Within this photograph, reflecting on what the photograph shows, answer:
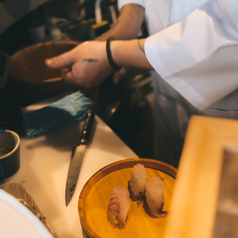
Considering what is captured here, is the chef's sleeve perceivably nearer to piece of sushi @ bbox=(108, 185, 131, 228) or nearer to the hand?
the hand

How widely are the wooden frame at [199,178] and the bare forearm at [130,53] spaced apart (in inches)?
22.4

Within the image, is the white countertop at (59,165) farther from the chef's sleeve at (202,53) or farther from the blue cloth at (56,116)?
the chef's sleeve at (202,53)

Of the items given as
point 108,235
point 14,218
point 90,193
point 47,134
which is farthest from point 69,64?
point 14,218

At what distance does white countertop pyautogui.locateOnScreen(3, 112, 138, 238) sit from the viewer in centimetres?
79

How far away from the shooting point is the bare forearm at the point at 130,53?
88 centimetres

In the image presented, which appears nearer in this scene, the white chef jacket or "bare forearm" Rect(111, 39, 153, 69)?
the white chef jacket

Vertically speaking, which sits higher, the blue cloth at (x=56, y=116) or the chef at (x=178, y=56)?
the chef at (x=178, y=56)

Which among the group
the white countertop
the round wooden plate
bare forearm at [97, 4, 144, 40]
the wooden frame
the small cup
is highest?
the wooden frame

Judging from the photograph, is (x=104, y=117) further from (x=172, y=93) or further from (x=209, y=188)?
(x=209, y=188)

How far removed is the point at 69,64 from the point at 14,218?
78cm

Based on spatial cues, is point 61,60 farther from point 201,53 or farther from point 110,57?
point 201,53

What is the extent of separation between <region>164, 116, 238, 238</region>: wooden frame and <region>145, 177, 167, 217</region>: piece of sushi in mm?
350

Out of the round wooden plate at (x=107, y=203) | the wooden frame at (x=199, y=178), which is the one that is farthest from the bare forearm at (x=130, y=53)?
the wooden frame at (x=199, y=178)

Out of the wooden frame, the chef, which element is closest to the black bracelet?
the chef
